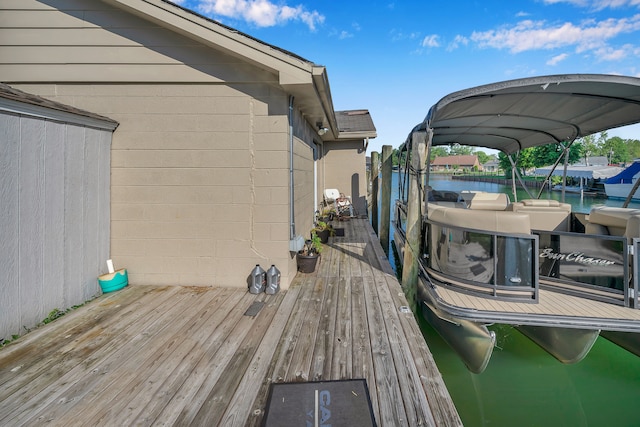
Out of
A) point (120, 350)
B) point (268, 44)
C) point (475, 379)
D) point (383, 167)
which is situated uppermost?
point (268, 44)

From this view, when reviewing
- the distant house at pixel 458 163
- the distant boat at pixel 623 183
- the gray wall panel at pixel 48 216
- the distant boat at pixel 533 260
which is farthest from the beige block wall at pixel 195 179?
the distant house at pixel 458 163

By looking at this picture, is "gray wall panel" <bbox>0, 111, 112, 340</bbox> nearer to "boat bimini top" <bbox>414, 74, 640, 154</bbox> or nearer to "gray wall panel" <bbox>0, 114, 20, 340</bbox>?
"gray wall panel" <bbox>0, 114, 20, 340</bbox>

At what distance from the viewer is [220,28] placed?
3.44 metres

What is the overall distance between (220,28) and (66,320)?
3.28 metres

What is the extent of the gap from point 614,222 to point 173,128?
16.1 ft

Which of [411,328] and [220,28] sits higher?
[220,28]

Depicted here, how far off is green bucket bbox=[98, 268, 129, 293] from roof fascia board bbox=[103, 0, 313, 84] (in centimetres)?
285

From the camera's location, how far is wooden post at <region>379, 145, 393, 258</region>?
21.9 feet

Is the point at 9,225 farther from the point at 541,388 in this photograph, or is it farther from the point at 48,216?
the point at 541,388

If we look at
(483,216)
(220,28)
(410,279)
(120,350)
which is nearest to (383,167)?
(410,279)

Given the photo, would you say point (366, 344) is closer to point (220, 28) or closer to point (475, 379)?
point (475, 379)

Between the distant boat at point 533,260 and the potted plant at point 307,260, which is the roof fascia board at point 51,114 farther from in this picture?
the distant boat at point 533,260

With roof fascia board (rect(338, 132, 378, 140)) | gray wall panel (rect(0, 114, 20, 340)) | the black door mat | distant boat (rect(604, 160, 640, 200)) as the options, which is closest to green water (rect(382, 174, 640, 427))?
the black door mat

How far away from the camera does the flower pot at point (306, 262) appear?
4.46 m
